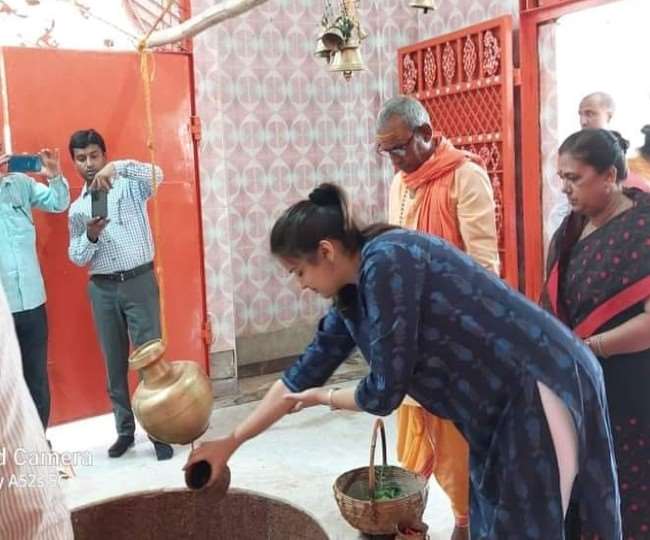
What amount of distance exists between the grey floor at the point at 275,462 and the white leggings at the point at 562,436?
120 centimetres

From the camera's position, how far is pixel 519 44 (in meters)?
4.15

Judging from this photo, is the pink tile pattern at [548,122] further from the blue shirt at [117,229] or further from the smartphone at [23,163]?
the smartphone at [23,163]

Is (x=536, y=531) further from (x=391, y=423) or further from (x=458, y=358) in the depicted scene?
(x=391, y=423)

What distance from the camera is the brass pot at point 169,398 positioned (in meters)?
1.65

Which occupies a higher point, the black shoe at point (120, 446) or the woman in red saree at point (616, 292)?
the woman in red saree at point (616, 292)

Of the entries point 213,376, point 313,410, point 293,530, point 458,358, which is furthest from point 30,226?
point 458,358

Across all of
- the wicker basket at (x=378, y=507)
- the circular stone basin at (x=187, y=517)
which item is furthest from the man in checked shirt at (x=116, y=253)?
the circular stone basin at (x=187, y=517)

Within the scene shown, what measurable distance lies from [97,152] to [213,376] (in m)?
1.51

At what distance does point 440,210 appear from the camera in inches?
98.7

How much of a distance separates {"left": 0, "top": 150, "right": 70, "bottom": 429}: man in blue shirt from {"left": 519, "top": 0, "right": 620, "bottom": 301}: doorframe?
92.1 inches

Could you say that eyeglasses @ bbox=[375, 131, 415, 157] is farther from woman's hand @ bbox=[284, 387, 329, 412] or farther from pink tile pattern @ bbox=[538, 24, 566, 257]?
pink tile pattern @ bbox=[538, 24, 566, 257]

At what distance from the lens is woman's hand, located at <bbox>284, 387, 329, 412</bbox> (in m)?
1.58

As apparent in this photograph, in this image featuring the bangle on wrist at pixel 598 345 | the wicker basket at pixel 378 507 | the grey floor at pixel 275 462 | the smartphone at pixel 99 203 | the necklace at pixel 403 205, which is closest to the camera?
the bangle on wrist at pixel 598 345

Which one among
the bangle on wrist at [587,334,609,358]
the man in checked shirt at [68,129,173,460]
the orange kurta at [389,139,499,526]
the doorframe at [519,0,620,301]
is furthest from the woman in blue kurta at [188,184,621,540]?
the doorframe at [519,0,620,301]
